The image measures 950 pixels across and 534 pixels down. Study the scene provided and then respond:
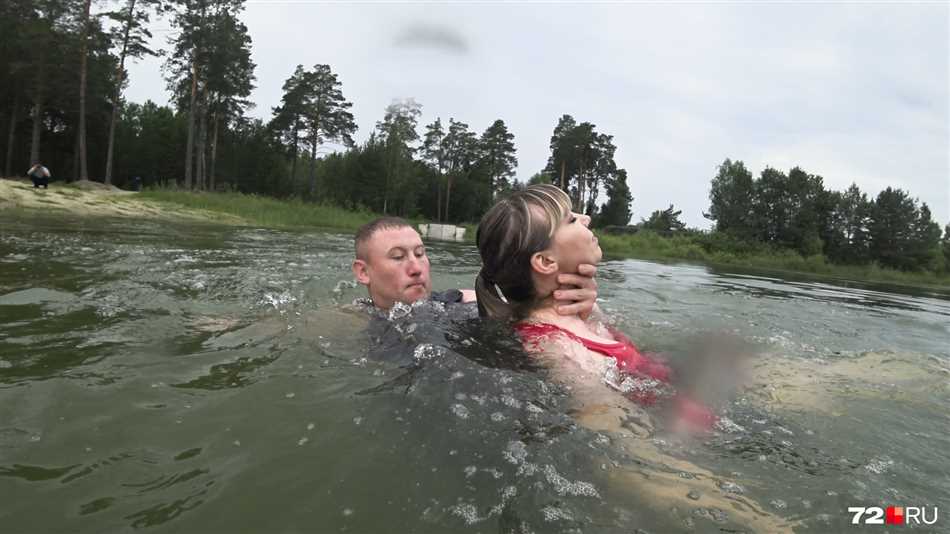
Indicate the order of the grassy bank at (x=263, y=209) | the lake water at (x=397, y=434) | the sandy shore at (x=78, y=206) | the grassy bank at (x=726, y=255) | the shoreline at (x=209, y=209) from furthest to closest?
the grassy bank at (x=726, y=255) → the grassy bank at (x=263, y=209) → the shoreline at (x=209, y=209) → the sandy shore at (x=78, y=206) → the lake water at (x=397, y=434)

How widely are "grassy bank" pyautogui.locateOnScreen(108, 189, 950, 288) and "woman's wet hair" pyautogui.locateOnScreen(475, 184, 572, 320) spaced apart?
887 inches

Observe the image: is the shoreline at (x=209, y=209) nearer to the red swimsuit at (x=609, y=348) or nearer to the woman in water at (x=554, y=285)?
the woman in water at (x=554, y=285)

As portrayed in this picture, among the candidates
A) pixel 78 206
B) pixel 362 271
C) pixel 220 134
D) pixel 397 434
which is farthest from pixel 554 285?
pixel 220 134

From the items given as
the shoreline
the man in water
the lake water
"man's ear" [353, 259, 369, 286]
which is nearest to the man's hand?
the lake water

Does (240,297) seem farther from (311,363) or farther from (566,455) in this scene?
(566,455)

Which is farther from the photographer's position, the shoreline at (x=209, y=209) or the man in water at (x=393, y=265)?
the shoreline at (x=209, y=209)

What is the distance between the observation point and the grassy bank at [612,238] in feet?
87.3

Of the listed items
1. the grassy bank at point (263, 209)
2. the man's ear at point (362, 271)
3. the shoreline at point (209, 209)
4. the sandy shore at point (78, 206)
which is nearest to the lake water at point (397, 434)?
the man's ear at point (362, 271)

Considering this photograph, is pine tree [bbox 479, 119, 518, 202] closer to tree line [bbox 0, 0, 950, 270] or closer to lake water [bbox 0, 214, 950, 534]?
tree line [bbox 0, 0, 950, 270]

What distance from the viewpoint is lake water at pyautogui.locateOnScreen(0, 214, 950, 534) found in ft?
5.27

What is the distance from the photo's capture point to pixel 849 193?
67125 millimetres

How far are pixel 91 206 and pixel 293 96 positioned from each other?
110ft

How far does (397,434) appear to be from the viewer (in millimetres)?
2121

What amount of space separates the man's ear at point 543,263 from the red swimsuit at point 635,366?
29 centimetres
